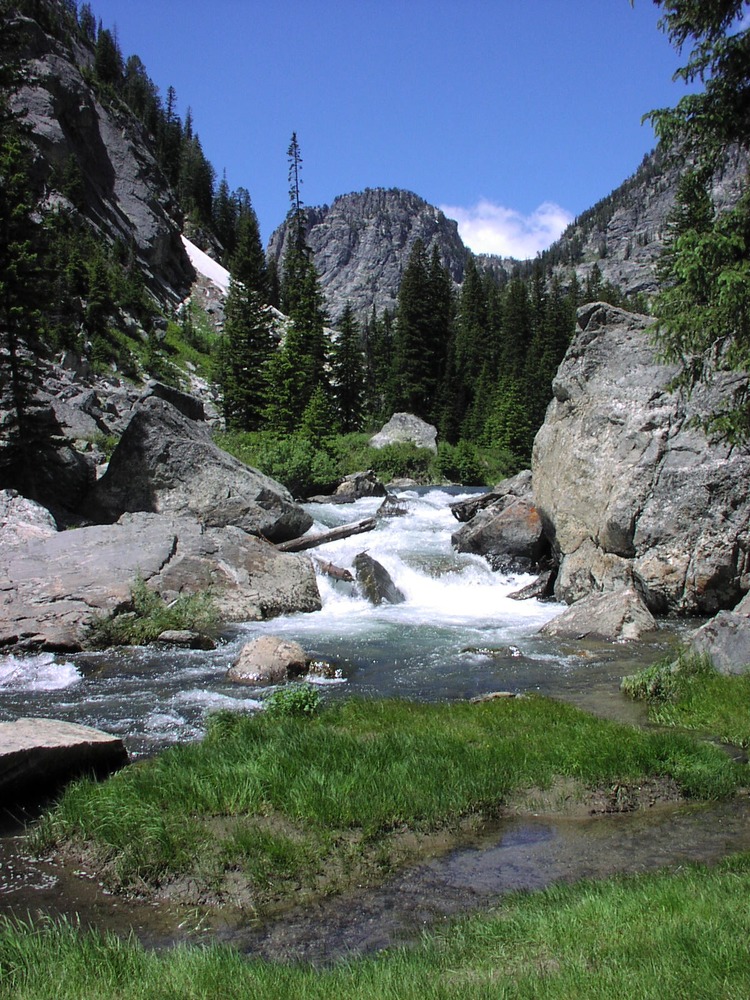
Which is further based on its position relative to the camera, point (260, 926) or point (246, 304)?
point (246, 304)

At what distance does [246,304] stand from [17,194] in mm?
37723

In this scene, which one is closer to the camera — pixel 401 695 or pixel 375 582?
pixel 401 695

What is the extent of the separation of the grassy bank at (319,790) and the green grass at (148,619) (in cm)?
633

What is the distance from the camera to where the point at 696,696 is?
32.5 feet

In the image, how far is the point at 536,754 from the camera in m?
7.81

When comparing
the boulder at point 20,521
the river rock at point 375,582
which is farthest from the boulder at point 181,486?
the boulder at point 20,521

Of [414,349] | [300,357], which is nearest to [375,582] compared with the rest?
[300,357]

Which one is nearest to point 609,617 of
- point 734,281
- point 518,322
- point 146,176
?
point 734,281

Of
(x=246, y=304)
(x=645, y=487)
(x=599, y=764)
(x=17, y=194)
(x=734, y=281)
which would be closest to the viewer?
(x=599, y=764)

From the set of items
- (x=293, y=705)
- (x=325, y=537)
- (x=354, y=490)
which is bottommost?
(x=293, y=705)

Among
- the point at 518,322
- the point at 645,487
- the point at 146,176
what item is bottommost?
the point at 645,487

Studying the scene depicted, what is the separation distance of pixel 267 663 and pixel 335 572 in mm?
8353

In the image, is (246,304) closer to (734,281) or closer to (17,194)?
(17,194)

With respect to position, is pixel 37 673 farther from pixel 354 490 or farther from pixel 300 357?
pixel 300 357
